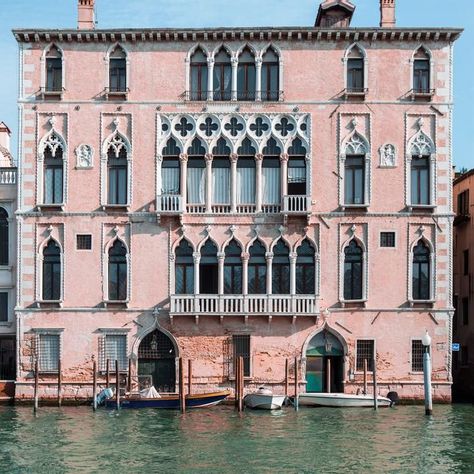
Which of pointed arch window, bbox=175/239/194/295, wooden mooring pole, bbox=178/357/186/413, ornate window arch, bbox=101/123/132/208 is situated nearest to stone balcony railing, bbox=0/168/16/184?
ornate window arch, bbox=101/123/132/208

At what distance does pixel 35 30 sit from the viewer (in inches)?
1203

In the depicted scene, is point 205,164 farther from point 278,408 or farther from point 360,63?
point 278,408

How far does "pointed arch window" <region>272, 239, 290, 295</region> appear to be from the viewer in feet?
100

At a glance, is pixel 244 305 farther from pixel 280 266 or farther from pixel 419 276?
pixel 419 276

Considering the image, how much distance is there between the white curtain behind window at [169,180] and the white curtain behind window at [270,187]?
2.57 m

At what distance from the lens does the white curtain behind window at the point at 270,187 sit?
3064cm

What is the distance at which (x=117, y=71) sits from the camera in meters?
31.0

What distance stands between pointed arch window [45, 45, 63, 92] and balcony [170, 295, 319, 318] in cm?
719

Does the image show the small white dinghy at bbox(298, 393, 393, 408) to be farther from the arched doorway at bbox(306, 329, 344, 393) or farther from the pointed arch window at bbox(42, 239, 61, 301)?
the pointed arch window at bbox(42, 239, 61, 301)

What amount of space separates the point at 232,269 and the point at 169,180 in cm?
323

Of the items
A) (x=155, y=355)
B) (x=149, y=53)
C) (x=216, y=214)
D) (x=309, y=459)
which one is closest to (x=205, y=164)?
(x=216, y=214)

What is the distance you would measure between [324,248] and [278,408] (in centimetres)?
488

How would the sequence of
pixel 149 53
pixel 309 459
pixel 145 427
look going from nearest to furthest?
pixel 309 459
pixel 145 427
pixel 149 53

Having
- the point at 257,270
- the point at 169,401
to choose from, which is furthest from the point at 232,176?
the point at 169,401
